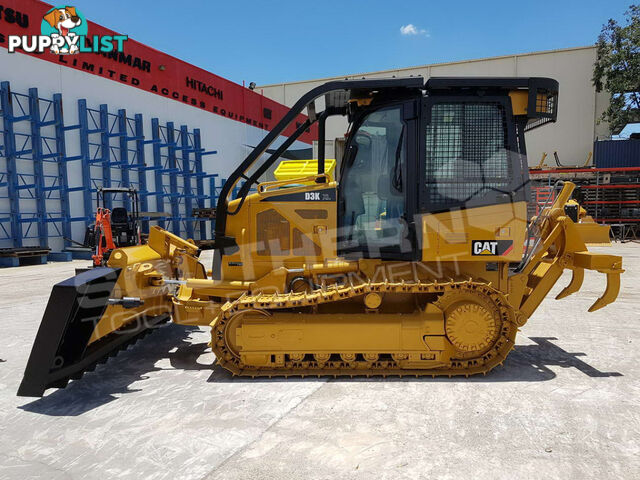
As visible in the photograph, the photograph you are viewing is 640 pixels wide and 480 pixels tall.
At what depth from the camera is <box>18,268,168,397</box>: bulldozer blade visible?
3.56 m

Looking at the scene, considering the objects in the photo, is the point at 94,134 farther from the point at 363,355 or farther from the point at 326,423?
the point at 326,423

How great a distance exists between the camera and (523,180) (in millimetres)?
4273

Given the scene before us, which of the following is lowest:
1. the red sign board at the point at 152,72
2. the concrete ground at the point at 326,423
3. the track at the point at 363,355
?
the concrete ground at the point at 326,423

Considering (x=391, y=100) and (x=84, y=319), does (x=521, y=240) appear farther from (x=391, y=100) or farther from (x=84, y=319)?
(x=84, y=319)

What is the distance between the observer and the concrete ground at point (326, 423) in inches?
108

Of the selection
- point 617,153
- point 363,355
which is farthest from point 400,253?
point 617,153

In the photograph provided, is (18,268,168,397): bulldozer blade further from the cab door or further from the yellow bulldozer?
the cab door

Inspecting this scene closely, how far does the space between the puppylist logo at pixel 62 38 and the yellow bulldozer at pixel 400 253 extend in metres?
16.3

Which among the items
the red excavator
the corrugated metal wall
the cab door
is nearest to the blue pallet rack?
the red excavator

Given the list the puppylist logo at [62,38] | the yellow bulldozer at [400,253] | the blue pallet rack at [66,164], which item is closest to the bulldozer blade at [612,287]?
the yellow bulldozer at [400,253]

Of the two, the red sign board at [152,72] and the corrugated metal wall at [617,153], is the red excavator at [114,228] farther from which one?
the corrugated metal wall at [617,153]

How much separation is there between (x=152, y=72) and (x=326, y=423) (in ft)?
72.2

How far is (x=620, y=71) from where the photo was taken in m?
29.0

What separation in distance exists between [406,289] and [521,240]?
1228mm
